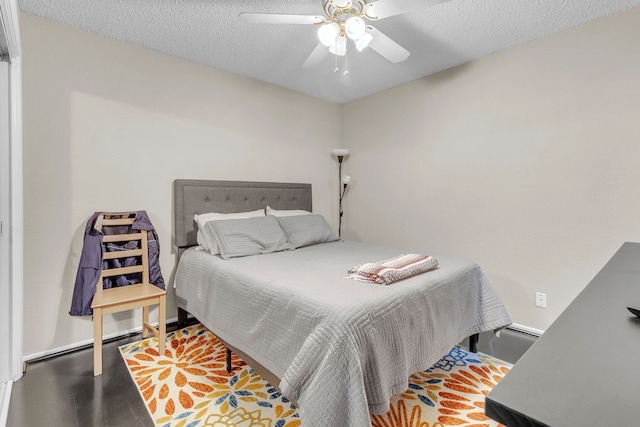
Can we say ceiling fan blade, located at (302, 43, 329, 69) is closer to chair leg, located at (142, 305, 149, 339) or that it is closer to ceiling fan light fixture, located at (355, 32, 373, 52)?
ceiling fan light fixture, located at (355, 32, 373, 52)

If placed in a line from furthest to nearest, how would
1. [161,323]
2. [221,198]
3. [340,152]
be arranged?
[340,152] < [221,198] < [161,323]

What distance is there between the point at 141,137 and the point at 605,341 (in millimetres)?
2958

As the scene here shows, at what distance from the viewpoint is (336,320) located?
1.33m

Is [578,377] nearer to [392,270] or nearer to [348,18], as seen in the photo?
[392,270]

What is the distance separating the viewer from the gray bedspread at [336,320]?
126cm

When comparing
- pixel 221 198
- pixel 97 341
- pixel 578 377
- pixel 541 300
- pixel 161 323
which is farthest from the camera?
pixel 221 198

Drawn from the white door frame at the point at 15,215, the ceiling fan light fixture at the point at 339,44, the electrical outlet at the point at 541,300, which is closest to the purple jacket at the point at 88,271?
the white door frame at the point at 15,215

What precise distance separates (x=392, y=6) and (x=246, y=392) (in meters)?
2.28

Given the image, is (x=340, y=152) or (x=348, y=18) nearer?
(x=348, y=18)

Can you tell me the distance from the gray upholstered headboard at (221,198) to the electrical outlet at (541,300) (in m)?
2.39

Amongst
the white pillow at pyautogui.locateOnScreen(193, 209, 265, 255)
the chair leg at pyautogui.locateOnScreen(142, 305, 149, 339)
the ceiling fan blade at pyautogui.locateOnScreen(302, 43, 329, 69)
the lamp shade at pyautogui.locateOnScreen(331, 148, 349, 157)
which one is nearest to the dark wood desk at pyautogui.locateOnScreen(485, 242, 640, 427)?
the ceiling fan blade at pyautogui.locateOnScreen(302, 43, 329, 69)

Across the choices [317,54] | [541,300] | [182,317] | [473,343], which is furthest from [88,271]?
[541,300]

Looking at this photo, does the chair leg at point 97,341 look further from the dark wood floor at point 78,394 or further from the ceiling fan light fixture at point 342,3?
the ceiling fan light fixture at point 342,3

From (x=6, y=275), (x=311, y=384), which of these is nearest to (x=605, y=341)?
(x=311, y=384)
